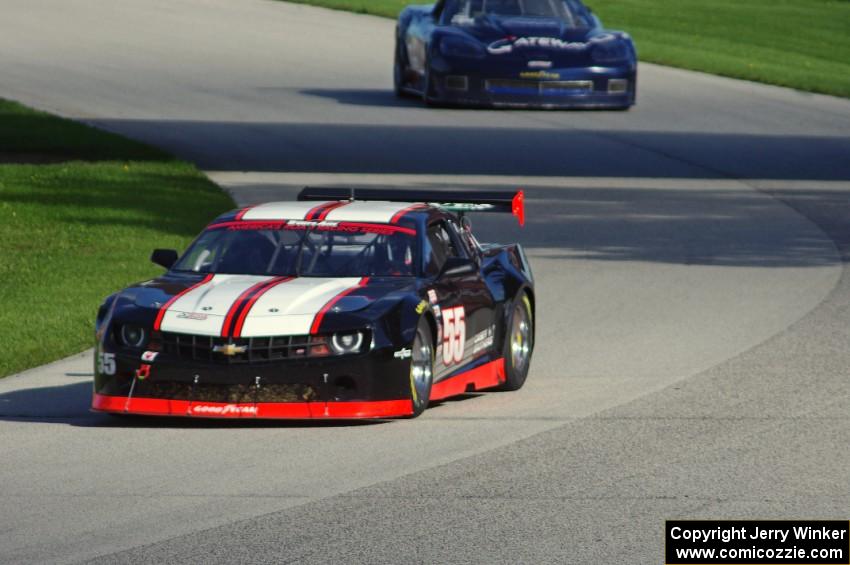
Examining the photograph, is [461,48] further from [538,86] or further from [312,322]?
[312,322]

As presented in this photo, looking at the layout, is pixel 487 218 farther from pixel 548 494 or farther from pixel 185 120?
pixel 548 494

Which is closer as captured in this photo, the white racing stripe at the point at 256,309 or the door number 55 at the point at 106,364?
the white racing stripe at the point at 256,309

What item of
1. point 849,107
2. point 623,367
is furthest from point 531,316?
point 849,107

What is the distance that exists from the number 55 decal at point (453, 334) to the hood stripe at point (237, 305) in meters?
1.10

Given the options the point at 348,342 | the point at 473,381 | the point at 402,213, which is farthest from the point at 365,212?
the point at 348,342

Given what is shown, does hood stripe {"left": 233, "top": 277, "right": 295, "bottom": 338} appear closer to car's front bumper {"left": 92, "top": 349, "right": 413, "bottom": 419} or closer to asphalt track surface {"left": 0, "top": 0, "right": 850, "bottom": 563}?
car's front bumper {"left": 92, "top": 349, "right": 413, "bottom": 419}

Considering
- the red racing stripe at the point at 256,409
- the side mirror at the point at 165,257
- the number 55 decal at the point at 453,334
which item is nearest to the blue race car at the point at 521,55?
the side mirror at the point at 165,257

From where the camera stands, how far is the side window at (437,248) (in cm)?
1196

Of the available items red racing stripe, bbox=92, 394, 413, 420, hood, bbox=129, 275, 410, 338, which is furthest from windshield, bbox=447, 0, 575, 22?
red racing stripe, bbox=92, 394, 413, 420

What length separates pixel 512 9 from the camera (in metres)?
29.4

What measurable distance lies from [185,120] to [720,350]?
55.5 feet

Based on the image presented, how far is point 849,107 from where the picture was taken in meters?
33.1

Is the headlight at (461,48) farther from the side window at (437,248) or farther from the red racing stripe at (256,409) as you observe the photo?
the red racing stripe at (256,409)

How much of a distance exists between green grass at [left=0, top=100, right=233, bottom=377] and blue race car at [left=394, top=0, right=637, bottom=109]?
16.6 ft
